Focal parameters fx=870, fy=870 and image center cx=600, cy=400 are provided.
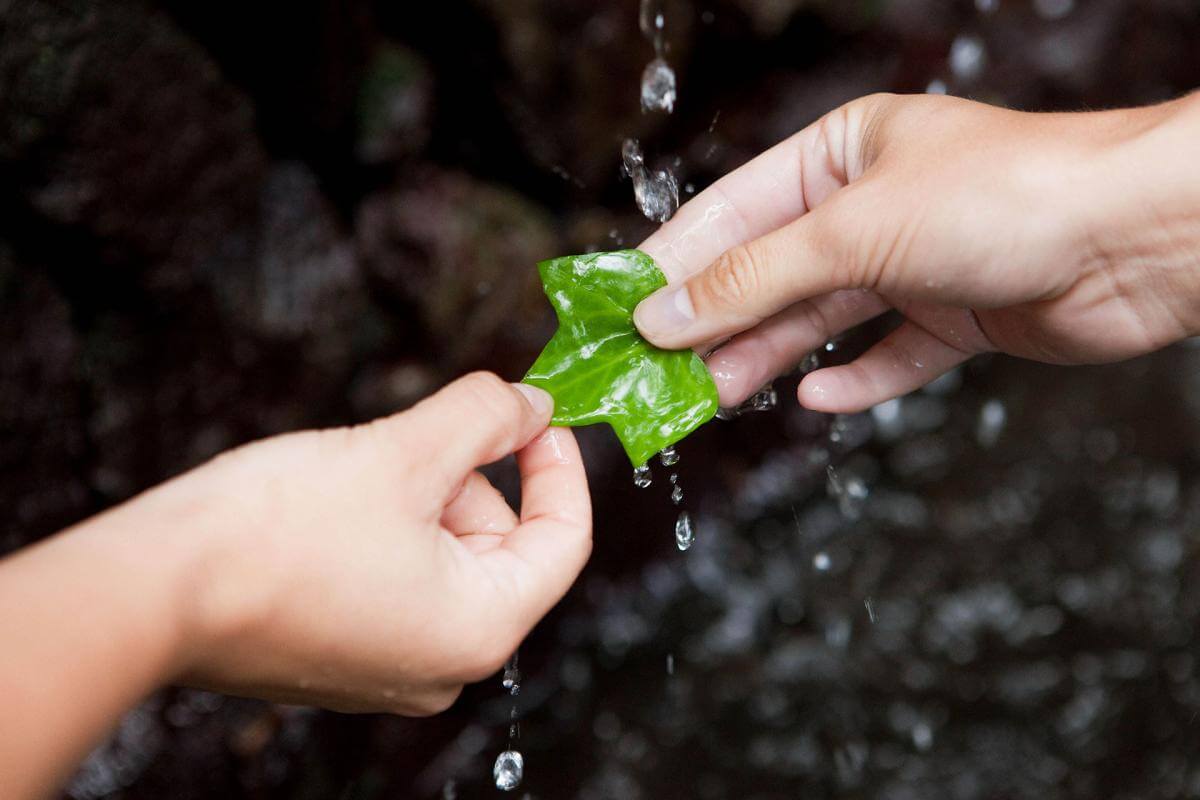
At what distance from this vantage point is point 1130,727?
9.96 ft

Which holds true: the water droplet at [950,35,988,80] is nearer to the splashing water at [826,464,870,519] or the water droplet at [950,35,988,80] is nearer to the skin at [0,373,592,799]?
the splashing water at [826,464,870,519]

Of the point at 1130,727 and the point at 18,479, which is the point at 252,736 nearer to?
the point at 18,479

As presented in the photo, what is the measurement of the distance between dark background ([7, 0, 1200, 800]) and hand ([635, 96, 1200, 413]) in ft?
5.52

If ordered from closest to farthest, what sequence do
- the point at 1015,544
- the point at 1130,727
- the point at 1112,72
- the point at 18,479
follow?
the point at 18,479
the point at 1130,727
the point at 1015,544
the point at 1112,72

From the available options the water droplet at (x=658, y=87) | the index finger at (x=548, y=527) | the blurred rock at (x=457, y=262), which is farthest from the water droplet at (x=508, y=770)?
the water droplet at (x=658, y=87)

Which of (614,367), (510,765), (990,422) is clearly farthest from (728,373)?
(990,422)

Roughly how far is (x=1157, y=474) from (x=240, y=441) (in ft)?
11.9

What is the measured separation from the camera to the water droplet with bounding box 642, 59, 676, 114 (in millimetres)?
3432

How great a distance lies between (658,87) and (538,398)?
2299 millimetres

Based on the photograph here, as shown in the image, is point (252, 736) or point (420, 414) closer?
point (420, 414)

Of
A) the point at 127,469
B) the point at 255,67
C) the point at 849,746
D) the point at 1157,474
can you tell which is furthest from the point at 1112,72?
the point at 127,469

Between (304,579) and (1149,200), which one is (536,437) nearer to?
(304,579)

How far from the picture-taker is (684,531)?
343 cm

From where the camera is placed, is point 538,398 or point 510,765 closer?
point 538,398
